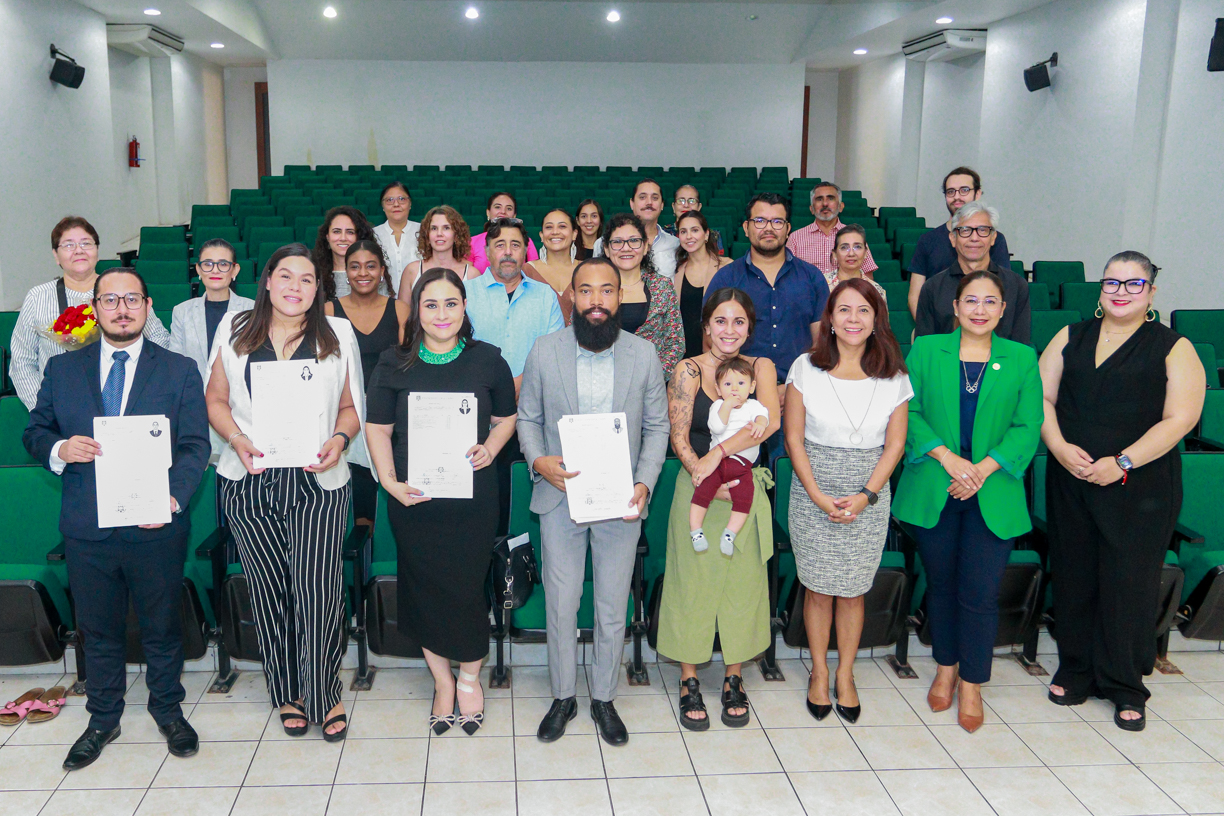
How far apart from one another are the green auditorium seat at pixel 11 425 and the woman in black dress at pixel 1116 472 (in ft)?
13.5

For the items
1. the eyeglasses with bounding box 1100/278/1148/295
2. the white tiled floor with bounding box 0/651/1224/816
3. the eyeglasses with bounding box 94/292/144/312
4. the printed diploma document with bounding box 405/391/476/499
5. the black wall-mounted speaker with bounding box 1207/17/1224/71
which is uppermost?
the black wall-mounted speaker with bounding box 1207/17/1224/71

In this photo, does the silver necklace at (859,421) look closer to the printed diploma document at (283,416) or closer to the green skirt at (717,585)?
the green skirt at (717,585)

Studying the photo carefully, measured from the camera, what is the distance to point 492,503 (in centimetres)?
294

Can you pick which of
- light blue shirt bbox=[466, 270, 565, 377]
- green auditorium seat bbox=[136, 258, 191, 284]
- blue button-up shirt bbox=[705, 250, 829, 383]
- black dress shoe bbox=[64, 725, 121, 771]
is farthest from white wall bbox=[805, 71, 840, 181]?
black dress shoe bbox=[64, 725, 121, 771]

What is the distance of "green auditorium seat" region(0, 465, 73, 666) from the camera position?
3.02 m

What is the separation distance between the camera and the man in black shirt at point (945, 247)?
13.6 feet

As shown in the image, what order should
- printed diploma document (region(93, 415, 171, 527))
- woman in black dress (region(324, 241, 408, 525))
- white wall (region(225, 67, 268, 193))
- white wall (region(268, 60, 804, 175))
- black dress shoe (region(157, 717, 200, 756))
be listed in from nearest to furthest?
printed diploma document (region(93, 415, 171, 527))
black dress shoe (region(157, 717, 200, 756))
woman in black dress (region(324, 241, 408, 525))
white wall (region(268, 60, 804, 175))
white wall (region(225, 67, 268, 193))

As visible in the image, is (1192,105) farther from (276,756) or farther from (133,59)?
(133,59)

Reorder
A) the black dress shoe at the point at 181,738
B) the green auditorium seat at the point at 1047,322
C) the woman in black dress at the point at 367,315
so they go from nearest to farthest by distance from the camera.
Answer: the black dress shoe at the point at 181,738, the woman in black dress at the point at 367,315, the green auditorium seat at the point at 1047,322

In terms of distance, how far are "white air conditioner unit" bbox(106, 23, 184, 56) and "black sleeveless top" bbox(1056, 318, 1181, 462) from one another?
483 inches

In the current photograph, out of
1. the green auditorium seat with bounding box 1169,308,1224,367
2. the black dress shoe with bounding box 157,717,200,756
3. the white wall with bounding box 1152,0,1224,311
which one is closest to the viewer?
the black dress shoe with bounding box 157,717,200,756

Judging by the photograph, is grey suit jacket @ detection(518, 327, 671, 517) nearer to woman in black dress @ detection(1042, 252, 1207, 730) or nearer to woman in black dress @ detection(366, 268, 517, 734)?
woman in black dress @ detection(366, 268, 517, 734)

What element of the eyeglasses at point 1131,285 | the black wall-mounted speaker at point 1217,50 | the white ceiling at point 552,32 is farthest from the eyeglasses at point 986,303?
the white ceiling at point 552,32

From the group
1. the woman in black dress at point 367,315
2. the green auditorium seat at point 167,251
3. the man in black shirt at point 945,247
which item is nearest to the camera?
the woman in black dress at point 367,315
